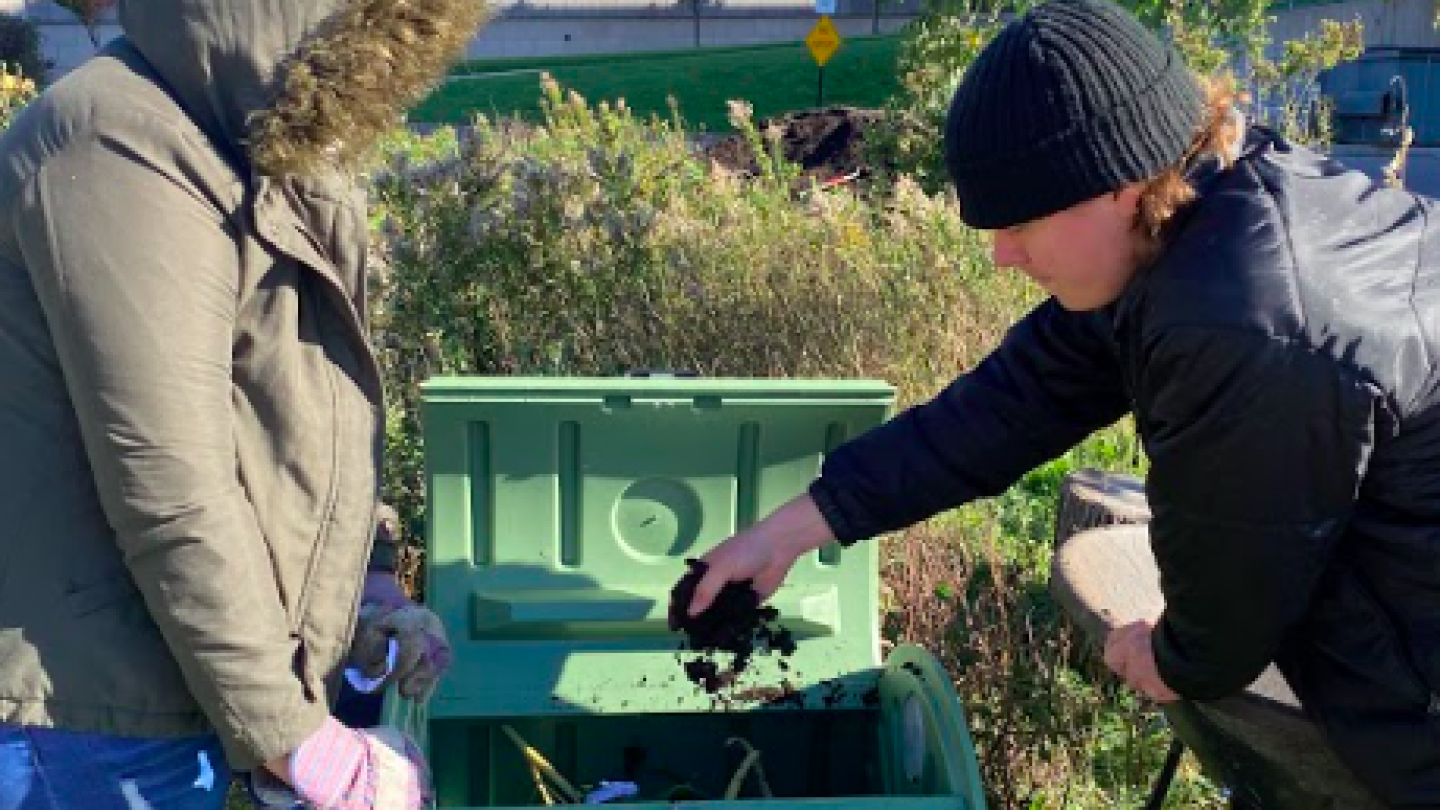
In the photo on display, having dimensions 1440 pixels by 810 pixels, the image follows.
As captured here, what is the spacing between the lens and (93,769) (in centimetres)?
181

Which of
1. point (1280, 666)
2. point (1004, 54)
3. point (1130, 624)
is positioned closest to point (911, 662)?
point (1130, 624)

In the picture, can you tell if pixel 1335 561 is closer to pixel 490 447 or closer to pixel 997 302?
pixel 490 447

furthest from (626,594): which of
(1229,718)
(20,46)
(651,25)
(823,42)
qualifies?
(651,25)

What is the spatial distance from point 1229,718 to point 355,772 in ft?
3.86

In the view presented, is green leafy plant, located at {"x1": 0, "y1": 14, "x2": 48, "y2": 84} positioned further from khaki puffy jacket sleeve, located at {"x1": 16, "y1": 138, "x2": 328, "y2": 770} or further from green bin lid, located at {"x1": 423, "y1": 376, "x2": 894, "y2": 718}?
khaki puffy jacket sleeve, located at {"x1": 16, "y1": 138, "x2": 328, "y2": 770}

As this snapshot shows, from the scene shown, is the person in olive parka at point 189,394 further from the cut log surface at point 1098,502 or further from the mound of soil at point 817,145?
the mound of soil at point 817,145

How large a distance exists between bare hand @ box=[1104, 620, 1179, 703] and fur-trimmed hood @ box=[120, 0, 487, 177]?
1.30 metres

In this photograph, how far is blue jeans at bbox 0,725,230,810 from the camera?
70.7 inches

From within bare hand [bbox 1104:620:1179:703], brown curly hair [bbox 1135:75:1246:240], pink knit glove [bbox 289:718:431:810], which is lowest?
pink knit glove [bbox 289:718:431:810]

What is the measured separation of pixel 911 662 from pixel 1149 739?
131 centimetres

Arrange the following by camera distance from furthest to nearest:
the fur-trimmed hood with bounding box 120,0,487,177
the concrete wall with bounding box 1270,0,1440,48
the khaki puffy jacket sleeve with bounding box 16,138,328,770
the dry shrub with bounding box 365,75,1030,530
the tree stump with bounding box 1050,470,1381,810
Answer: the concrete wall with bounding box 1270,0,1440,48, the dry shrub with bounding box 365,75,1030,530, the tree stump with bounding box 1050,470,1381,810, the fur-trimmed hood with bounding box 120,0,487,177, the khaki puffy jacket sleeve with bounding box 16,138,328,770

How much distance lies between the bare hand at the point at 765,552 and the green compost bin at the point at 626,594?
314 millimetres

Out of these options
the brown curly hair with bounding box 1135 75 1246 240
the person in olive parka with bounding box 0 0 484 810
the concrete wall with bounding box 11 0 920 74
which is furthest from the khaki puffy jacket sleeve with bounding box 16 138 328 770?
the concrete wall with bounding box 11 0 920 74

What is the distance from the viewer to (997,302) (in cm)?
572
